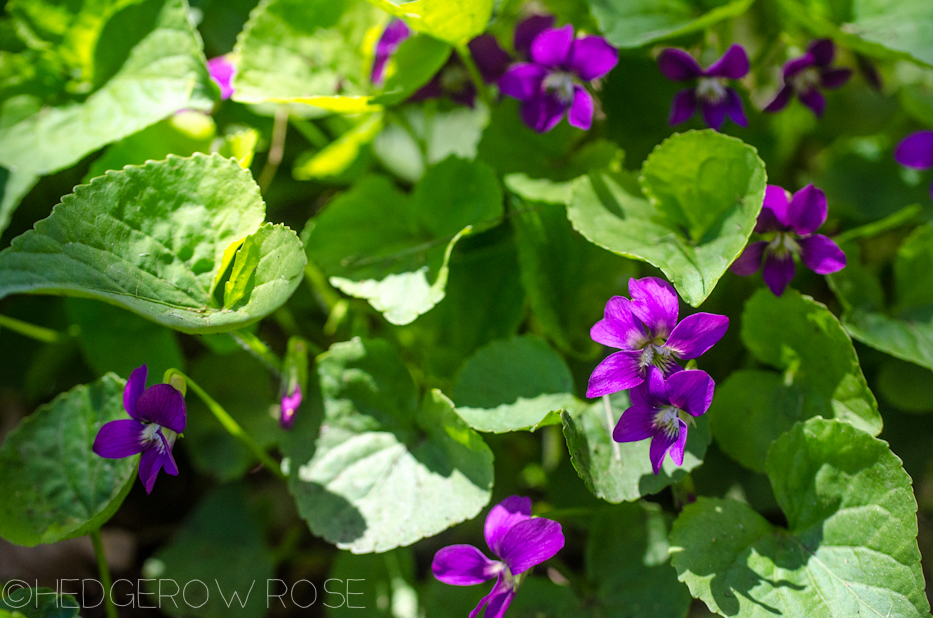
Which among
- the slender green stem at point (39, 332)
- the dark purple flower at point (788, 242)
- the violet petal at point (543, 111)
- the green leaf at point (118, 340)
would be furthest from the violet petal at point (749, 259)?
the slender green stem at point (39, 332)

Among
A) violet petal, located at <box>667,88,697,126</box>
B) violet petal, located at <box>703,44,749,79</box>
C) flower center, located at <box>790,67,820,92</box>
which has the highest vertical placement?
violet petal, located at <box>703,44,749,79</box>

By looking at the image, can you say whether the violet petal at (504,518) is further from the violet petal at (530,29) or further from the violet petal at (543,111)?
the violet petal at (530,29)

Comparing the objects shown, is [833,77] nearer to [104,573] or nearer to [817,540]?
[817,540]

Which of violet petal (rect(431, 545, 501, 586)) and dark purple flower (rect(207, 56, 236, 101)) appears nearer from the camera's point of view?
violet petal (rect(431, 545, 501, 586))

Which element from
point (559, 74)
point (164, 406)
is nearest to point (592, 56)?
point (559, 74)

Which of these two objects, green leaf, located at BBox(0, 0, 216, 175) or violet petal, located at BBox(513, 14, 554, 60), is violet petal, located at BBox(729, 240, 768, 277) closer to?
violet petal, located at BBox(513, 14, 554, 60)

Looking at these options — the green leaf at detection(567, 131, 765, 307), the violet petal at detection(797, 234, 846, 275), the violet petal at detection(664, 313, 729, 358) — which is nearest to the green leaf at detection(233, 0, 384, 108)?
the green leaf at detection(567, 131, 765, 307)
